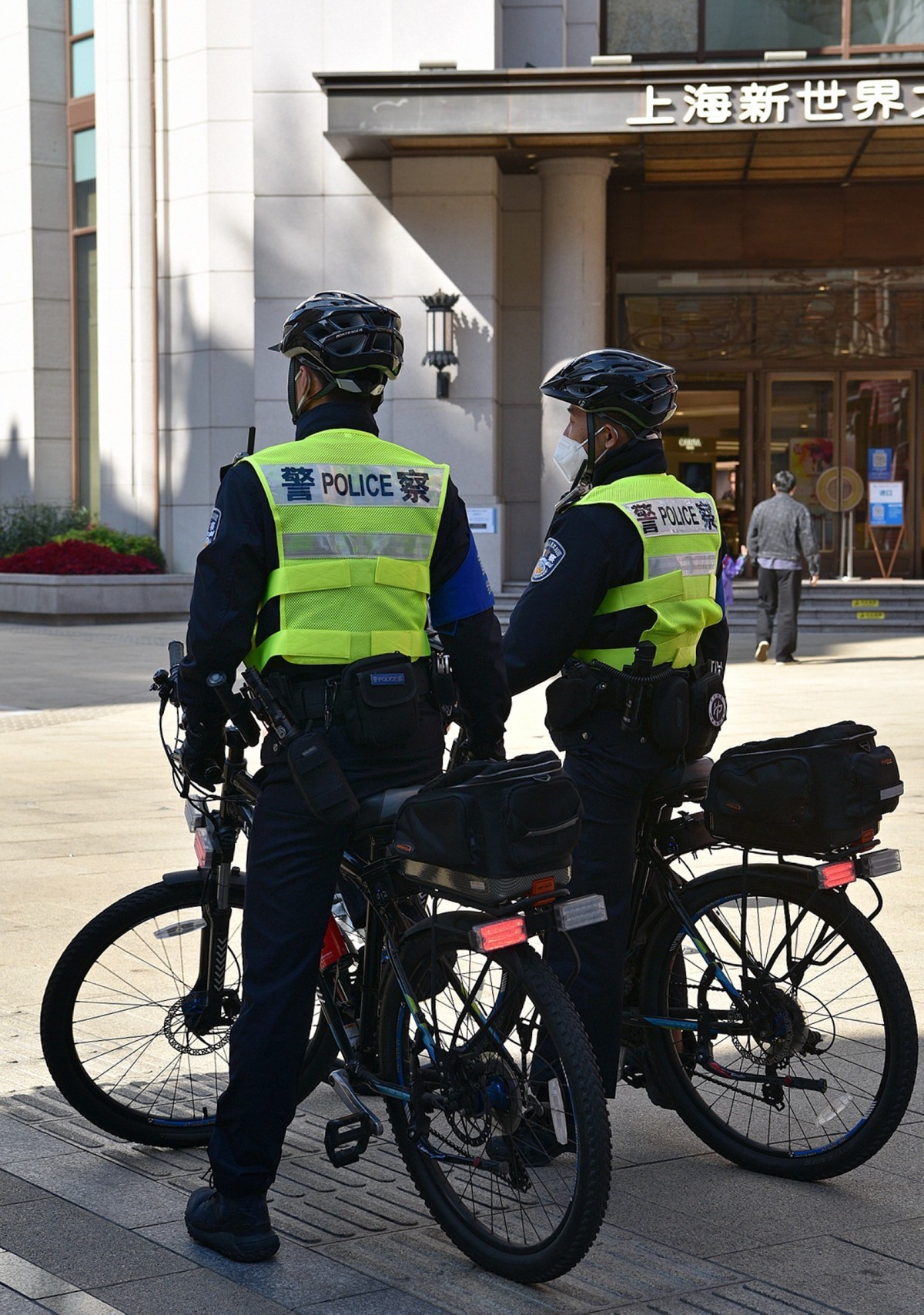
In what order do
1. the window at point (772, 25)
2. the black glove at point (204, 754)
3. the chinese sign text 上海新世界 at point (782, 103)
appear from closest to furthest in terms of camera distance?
the black glove at point (204, 754) → the chinese sign text 上海新世界 at point (782, 103) → the window at point (772, 25)

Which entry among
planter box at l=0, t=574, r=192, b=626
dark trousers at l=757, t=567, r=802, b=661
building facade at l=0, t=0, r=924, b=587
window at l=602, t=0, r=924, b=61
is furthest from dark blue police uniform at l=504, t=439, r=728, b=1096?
window at l=602, t=0, r=924, b=61

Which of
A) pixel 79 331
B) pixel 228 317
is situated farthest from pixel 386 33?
pixel 79 331

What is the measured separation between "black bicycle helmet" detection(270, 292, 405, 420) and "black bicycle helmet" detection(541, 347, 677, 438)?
56 centimetres

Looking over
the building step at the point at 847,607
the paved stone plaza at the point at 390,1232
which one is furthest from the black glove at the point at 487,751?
the building step at the point at 847,607

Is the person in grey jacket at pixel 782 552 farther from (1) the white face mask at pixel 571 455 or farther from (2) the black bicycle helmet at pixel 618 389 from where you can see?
(2) the black bicycle helmet at pixel 618 389

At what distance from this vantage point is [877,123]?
19.8 meters

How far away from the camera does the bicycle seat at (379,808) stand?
347 centimetres

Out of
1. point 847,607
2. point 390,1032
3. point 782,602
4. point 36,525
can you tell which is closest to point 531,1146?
point 390,1032

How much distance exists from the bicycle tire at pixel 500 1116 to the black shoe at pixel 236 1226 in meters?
0.32

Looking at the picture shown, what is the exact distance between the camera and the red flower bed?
23.8m

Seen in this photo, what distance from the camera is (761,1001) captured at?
393cm

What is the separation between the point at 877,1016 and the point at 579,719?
3.14 ft

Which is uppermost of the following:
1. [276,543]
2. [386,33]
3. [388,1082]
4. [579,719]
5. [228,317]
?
[386,33]

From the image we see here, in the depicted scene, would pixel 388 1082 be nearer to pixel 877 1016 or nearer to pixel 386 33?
pixel 877 1016
